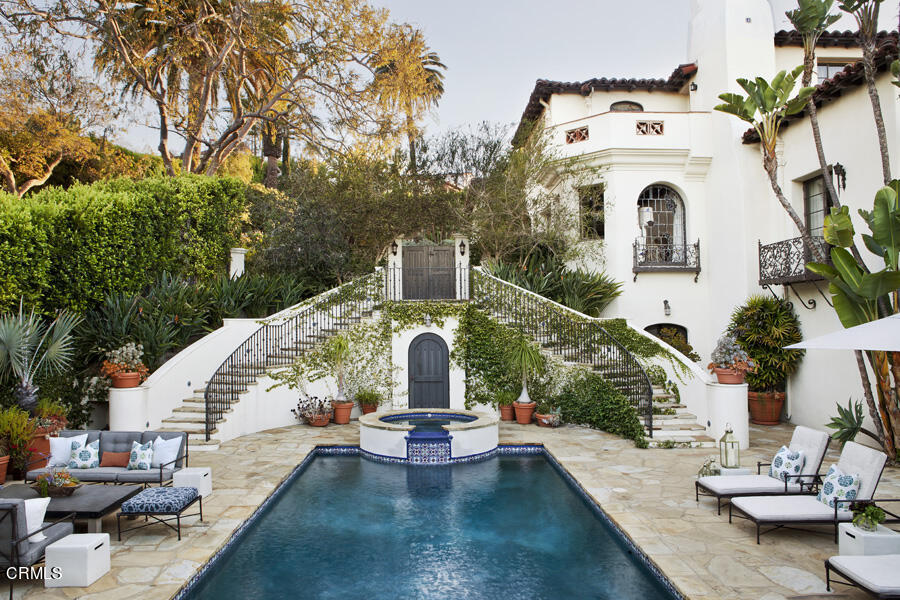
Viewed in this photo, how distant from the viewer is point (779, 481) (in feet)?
24.0

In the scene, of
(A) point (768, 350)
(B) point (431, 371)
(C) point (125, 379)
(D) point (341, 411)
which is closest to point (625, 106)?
(A) point (768, 350)

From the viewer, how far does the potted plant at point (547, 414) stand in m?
13.2

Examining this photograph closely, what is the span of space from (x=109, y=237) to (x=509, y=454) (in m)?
9.25

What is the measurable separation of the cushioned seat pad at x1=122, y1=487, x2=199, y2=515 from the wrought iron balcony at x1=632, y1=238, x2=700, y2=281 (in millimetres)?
13274

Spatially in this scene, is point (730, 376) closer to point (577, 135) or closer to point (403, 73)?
point (577, 135)

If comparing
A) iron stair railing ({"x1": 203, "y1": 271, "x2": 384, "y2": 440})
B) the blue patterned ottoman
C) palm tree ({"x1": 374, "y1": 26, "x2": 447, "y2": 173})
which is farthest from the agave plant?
palm tree ({"x1": 374, "y1": 26, "x2": 447, "y2": 173})

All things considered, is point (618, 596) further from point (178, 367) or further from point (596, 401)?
point (178, 367)

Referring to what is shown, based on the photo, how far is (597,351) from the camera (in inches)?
524

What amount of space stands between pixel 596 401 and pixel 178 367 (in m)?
8.76

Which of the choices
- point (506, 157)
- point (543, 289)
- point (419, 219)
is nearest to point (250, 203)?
point (419, 219)

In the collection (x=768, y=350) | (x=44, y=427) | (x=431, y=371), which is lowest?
(x=44, y=427)

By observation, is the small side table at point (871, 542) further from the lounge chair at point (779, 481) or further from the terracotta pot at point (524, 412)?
the terracotta pot at point (524, 412)

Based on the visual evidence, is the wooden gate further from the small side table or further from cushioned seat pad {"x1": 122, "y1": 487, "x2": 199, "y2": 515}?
the small side table

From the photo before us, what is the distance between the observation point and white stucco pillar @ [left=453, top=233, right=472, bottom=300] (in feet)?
55.1
